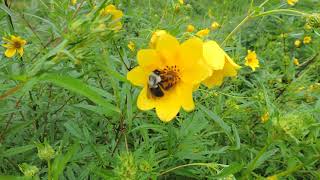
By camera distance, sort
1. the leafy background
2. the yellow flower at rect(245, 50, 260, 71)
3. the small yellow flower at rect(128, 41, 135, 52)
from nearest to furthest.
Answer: the leafy background, the small yellow flower at rect(128, 41, 135, 52), the yellow flower at rect(245, 50, 260, 71)

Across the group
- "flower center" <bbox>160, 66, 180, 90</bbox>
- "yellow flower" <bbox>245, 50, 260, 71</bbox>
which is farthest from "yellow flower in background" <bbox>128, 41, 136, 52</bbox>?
"yellow flower" <bbox>245, 50, 260, 71</bbox>

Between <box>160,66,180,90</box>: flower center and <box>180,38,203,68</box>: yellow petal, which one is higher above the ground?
<box>180,38,203,68</box>: yellow petal

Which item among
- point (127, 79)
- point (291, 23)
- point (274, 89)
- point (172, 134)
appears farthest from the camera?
point (291, 23)

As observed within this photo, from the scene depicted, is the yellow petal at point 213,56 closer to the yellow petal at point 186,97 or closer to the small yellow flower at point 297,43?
the yellow petal at point 186,97

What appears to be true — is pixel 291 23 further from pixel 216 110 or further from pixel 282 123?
Result: pixel 282 123

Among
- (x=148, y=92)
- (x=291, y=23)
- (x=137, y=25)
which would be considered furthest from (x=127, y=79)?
(x=291, y=23)

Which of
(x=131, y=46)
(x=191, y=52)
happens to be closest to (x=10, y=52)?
(x=131, y=46)

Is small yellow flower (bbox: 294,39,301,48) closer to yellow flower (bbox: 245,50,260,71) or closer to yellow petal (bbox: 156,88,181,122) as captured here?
yellow flower (bbox: 245,50,260,71)
